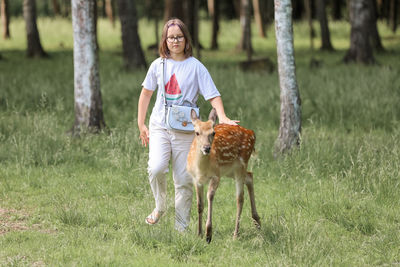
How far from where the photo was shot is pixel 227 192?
24.1ft

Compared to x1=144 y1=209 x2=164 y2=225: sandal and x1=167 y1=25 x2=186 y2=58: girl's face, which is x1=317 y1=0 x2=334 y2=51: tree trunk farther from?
x1=144 y1=209 x2=164 y2=225: sandal

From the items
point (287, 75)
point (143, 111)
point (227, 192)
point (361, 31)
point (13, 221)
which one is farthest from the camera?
point (361, 31)

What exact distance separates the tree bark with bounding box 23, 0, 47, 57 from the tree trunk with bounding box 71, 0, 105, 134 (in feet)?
41.4

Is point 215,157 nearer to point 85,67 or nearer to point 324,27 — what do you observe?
point 85,67

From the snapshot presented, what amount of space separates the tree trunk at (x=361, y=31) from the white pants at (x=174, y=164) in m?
14.5

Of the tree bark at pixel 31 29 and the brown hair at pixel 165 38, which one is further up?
the tree bark at pixel 31 29

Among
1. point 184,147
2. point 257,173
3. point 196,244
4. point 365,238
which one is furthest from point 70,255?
point 257,173

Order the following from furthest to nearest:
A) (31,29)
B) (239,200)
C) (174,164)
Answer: (31,29) < (174,164) < (239,200)

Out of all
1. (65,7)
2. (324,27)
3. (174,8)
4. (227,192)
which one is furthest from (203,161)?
(65,7)

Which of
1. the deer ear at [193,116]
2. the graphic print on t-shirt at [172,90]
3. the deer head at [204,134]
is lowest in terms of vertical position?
the deer head at [204,134]

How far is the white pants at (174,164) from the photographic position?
554 centimetres

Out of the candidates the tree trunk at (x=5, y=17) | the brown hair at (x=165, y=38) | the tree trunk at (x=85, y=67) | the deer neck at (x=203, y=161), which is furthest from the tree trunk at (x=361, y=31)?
the tree trunk at (x=5, y=17)

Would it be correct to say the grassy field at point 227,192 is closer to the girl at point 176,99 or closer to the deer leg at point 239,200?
the deer leg at point 239,200

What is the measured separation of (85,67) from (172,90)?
476 cm
